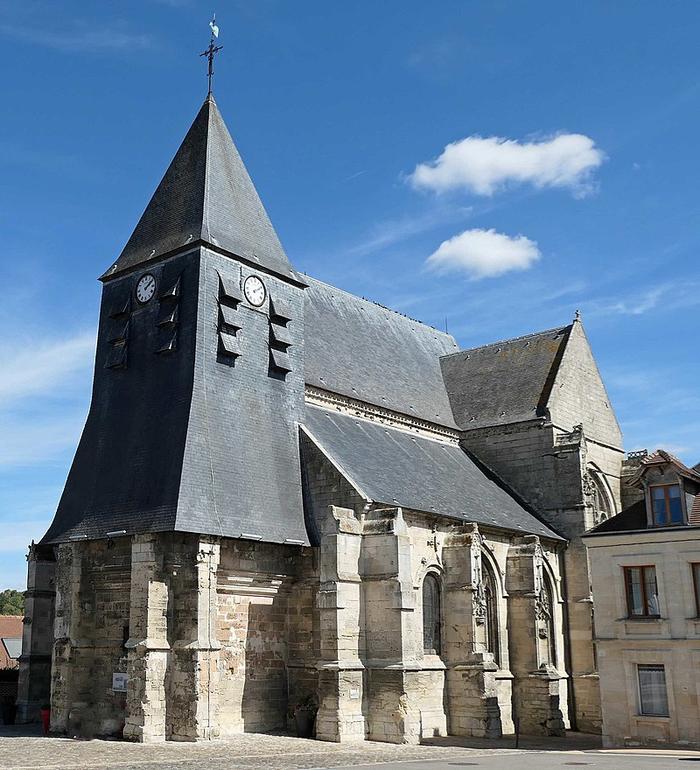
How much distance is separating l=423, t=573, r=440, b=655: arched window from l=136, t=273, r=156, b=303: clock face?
9949mm

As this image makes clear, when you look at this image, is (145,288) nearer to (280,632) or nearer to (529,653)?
(280,632)

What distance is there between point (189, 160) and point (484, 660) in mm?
14993

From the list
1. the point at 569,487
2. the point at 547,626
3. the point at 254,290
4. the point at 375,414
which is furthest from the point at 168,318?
the point at 569,487

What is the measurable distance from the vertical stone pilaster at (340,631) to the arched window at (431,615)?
8.24ft

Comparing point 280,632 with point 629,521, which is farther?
point 280,632

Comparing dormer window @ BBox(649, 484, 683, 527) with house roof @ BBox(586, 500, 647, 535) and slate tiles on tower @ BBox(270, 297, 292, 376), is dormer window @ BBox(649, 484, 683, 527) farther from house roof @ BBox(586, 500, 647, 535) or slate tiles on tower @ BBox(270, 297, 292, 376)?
slate tiles on tower @ BBox(270, 297, 292, 376)

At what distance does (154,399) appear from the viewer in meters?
21.4

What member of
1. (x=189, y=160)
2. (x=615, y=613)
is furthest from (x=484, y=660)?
(x=189, y=160)

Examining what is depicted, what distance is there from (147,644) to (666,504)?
446 inches

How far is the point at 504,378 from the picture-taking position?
3203cm

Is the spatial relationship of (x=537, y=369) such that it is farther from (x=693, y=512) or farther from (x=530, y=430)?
(x=693, y=512)

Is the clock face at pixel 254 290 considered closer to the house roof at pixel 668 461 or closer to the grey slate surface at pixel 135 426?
the grey slate surface at pixel 135 426

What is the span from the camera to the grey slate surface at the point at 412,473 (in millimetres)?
22328

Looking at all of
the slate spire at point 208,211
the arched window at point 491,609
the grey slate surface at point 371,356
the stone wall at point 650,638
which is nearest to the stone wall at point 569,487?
the grey slate surface at point 371,356
